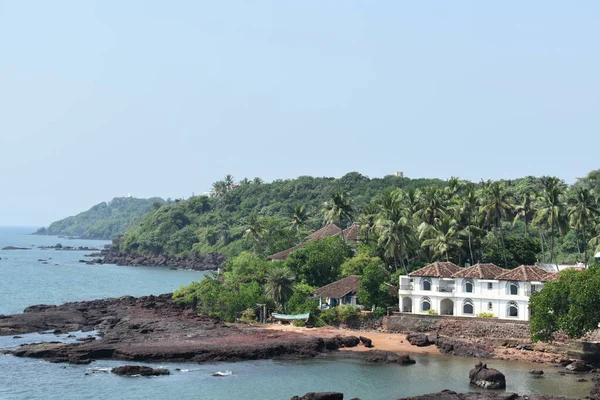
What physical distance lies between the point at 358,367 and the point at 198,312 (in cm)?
2769

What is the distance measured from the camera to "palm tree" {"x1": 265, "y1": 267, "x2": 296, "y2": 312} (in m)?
76.9

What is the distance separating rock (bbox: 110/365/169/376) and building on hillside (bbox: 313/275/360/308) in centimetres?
2226

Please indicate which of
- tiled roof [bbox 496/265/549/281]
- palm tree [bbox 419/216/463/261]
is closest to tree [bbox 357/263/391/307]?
palm tree [bbox 419/216/463/261]

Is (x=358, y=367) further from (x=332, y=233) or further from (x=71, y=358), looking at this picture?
(x=332, y=233)

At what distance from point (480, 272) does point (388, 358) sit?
42.9ft

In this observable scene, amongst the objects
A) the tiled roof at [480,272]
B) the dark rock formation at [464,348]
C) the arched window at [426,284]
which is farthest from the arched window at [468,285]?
the dark rock formation at [464,348]

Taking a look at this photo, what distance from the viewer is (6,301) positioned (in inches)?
4048

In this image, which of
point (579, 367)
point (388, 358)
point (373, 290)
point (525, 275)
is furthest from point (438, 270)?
point (579, 367)

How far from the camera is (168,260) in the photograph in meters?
173

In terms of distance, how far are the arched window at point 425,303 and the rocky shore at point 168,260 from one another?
87.0 metres

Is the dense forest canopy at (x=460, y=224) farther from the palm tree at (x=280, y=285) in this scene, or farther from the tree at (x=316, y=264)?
the palm tree at (x=280, y=285)

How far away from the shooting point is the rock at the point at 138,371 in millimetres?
56156

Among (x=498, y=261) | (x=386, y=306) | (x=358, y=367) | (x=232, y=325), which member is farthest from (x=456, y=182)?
(x=358, y=367)

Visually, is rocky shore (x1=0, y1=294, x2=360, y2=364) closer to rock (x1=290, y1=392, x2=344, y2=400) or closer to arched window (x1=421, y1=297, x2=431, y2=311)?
arched window (x1=421, y1=297, x2=431, y2=311)
